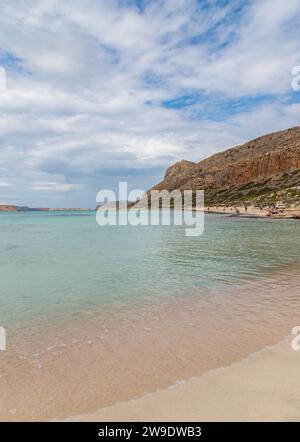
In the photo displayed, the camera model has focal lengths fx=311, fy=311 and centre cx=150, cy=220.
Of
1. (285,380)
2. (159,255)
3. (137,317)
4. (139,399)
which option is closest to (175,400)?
(139,399)

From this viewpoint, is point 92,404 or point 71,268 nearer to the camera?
point 92,404

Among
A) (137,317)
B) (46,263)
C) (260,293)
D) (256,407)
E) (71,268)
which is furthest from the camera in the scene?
(46,263)

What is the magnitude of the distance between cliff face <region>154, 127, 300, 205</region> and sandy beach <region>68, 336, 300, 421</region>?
81697 millimetres

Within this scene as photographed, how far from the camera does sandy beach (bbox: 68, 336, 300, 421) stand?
4094 millimetres

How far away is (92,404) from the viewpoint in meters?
4.46

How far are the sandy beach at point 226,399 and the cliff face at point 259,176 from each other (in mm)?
81697

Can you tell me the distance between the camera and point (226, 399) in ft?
14.5

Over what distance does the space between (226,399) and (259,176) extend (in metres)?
144

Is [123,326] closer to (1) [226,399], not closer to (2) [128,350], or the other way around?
(2) [128,350]

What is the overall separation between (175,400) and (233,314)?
4258 millimetres

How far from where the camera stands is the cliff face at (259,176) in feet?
351

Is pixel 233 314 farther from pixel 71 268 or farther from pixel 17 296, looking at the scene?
pixel 71 268

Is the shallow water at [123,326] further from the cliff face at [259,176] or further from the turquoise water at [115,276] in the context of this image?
the cliff face at [259,176]

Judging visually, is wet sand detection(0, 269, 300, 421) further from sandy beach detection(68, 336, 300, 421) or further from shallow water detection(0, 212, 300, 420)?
sandy beach detection(68, 336, 300, 421)
